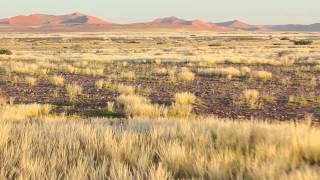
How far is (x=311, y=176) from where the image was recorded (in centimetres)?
475

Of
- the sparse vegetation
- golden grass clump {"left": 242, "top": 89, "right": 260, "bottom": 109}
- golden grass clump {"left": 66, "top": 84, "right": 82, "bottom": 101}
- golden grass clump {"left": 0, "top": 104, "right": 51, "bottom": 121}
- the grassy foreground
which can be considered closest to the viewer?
the grassy foreground

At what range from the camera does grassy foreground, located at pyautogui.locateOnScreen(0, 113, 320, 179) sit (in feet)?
18.2

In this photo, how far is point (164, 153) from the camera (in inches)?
248

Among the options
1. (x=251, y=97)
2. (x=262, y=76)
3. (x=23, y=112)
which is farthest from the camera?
(x=262, y=76)

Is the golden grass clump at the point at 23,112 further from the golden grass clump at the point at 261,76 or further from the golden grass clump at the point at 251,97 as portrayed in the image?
the golden grass clump at the point at 261,76

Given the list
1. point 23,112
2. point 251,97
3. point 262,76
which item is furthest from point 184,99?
point 262,76

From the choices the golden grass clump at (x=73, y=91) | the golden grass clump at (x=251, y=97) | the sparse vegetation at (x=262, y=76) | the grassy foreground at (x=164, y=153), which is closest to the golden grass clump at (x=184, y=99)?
the golden grass clump at (x=251, y=97)

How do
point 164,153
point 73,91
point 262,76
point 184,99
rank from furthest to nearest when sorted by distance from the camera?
point 262,76
point 73,91
point 184,99
point 164,153

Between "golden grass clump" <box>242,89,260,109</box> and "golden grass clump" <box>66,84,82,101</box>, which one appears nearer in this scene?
"golden grass clump" <box>242,89,260,109</box>

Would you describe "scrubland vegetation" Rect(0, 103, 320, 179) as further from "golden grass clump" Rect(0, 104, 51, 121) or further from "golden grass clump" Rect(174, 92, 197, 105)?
"golden grass clump" Rect(174, 92, 197, 105)

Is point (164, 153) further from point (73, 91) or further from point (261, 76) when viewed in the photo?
point (261, 76)

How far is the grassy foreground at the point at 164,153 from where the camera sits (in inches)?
Answer: 219

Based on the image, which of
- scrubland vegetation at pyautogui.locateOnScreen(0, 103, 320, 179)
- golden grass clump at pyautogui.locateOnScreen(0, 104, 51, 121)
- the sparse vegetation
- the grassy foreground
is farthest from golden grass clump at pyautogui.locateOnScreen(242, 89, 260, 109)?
the grassy foreground

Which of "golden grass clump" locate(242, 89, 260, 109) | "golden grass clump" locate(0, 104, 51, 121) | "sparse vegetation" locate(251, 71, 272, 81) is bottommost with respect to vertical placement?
"sparse vegetation" locate(251, 71, 272, 81)
